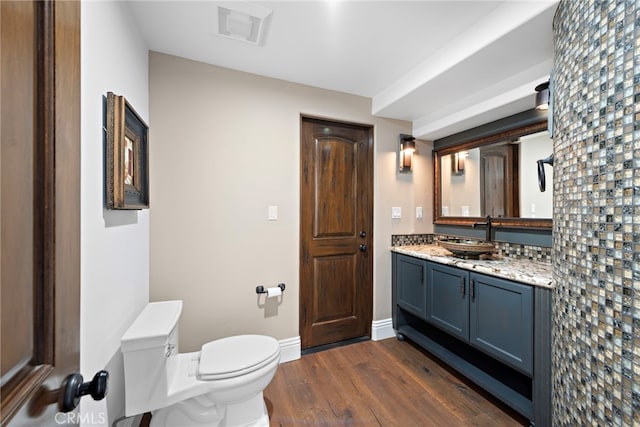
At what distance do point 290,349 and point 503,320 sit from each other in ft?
5.19

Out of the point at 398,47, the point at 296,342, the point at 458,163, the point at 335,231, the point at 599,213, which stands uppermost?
the point at 398,47

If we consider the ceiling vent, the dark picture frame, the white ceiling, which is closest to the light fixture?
the white ceiling

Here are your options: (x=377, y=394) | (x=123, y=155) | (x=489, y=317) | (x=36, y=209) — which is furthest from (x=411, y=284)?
(x=36, y=209)

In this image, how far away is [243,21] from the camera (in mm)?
1570

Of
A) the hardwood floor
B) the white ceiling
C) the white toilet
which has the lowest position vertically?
the hardwood floor

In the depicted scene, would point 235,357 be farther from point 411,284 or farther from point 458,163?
point 458,163

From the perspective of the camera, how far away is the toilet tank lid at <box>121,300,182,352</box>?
4.05 feet

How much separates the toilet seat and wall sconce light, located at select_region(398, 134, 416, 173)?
6.62 feet

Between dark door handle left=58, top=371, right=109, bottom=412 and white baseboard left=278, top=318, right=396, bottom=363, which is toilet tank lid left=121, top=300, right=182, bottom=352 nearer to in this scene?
dark door handle left=58, top=371, right=109, bottom=412

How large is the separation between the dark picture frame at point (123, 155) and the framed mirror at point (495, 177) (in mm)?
2582

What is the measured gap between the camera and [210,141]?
1.99 meters

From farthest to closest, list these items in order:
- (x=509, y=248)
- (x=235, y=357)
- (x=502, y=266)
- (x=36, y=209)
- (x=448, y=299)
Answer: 1. (x=509, y=248)
2. (x=448, y=299)
3. (x=502, y=266)
4. (x=235, y=357)
5. (x=36, y=209)

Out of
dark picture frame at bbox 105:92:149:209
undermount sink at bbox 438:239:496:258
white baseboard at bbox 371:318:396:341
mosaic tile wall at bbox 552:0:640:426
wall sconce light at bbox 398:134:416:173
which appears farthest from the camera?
wall sconce light at bbox 398:134:416:173

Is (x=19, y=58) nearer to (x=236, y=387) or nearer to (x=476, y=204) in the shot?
(x=236, y=387)
